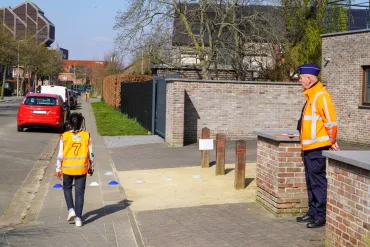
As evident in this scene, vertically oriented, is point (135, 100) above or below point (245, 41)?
below

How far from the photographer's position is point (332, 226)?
5570 mm

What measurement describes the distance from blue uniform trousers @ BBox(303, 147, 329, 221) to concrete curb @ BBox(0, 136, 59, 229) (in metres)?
3.84

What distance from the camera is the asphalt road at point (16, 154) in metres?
10.2

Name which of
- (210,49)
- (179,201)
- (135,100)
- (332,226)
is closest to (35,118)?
(135,100)

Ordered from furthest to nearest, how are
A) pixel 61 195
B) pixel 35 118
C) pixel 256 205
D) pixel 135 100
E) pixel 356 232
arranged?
pixel 135 100, pixel 35 118, pixel 61 195, pixel 256 205, pixel 356 232

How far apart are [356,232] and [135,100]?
22.2 meters

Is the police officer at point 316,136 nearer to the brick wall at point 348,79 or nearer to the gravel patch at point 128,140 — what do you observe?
the gravel patch at point 128,140

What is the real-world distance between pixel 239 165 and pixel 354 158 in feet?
14.1

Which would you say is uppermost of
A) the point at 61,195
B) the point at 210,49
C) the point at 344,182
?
the point at 210,49

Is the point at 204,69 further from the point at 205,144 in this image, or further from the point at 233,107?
the point at 205,144

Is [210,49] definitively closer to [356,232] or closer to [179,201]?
[179,201]

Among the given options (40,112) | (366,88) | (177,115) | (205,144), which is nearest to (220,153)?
(205,144)

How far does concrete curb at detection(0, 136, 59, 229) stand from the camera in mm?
7770

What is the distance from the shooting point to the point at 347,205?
17.2 feet
